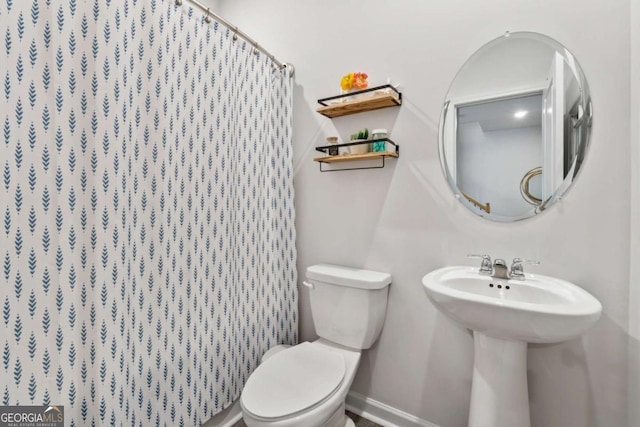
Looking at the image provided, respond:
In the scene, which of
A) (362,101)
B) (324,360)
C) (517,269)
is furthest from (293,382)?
(362,101)

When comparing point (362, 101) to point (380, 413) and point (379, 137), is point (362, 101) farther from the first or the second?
point (380, 413)

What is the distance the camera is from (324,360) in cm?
139

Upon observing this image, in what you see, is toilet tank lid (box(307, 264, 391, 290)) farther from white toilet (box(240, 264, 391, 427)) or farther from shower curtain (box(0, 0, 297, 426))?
shower curtain (box(0, 0, 297, 426))

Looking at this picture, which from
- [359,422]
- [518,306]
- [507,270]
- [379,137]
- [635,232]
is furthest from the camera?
[359,422]

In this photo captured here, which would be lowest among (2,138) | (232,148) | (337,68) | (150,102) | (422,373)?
(422,373)

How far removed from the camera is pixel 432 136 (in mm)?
1434

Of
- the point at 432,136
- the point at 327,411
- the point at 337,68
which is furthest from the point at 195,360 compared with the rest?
the point at 337,68

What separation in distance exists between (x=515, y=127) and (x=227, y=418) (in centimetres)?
200

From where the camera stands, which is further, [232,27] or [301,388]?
[232,27]

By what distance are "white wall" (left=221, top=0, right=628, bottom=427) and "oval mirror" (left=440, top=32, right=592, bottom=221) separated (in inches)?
1.7

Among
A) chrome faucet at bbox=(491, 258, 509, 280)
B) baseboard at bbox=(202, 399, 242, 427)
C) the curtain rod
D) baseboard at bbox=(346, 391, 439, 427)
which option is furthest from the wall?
baseboard at bbox=(202, 399, 242, 427)

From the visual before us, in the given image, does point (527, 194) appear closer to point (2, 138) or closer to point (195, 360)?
point (195, 360)

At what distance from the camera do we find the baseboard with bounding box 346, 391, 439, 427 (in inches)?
59.5

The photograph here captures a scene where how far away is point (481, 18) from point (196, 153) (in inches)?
55.2
